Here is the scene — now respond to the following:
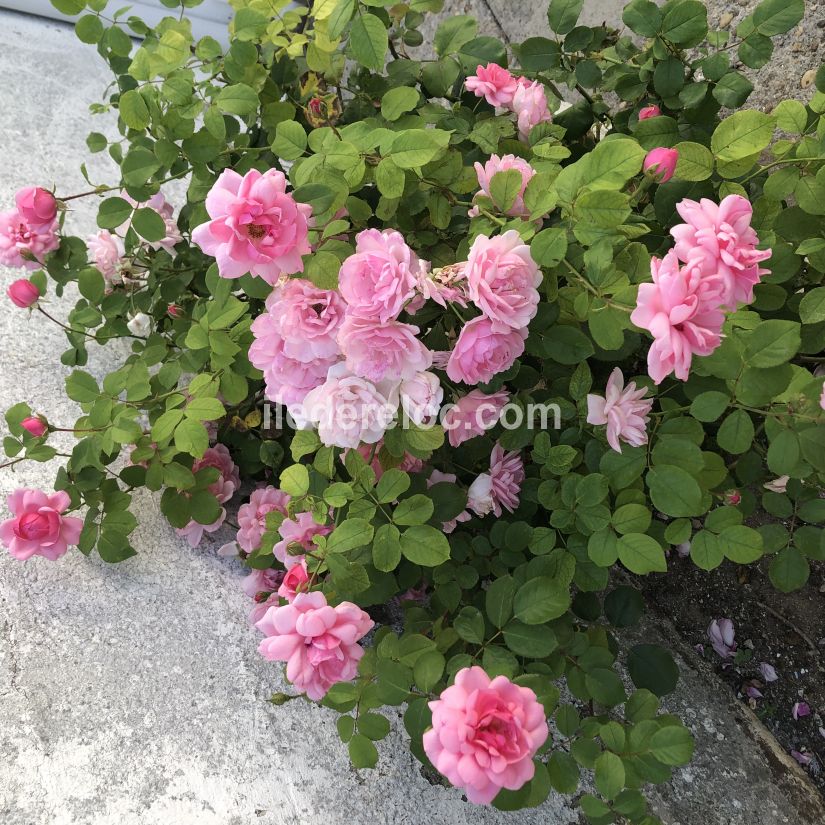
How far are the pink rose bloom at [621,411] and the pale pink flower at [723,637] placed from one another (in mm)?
730

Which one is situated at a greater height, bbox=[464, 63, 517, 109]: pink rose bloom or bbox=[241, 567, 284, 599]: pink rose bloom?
bbox=[464, 63, 517, 109]: pink rose bloom

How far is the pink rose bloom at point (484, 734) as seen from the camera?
704 millimetres

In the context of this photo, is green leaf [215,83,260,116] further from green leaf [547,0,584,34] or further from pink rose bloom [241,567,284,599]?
pink rose bloom [241,567,284,599]

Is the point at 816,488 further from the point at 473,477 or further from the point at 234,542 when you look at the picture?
the point at 234,542

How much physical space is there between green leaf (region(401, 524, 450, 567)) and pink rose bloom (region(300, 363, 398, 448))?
0.51 feet

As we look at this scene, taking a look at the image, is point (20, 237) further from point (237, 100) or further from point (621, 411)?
point (621, 411)

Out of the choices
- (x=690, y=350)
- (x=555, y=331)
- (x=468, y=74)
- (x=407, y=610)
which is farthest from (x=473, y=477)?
(x=468, y=74)

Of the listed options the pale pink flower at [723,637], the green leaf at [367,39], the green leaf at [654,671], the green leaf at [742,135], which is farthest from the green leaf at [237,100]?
the pale pink flower at [723,637]

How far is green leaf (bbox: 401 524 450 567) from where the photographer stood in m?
0.93

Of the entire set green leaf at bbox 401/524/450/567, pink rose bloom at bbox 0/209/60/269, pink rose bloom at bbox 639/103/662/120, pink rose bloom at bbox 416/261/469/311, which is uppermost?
pink rose bloom at bbox 639/103/662/120

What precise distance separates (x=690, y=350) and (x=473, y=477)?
0.58 metres

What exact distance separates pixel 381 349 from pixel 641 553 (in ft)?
1.37

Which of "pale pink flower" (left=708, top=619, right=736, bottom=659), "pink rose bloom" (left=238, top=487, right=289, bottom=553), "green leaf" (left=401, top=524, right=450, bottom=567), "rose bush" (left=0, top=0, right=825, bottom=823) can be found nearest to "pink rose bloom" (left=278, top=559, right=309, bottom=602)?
"rose bush" (left=0, top=0, right=825, bottom=823)

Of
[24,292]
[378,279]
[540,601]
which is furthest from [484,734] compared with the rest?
[24,292]
